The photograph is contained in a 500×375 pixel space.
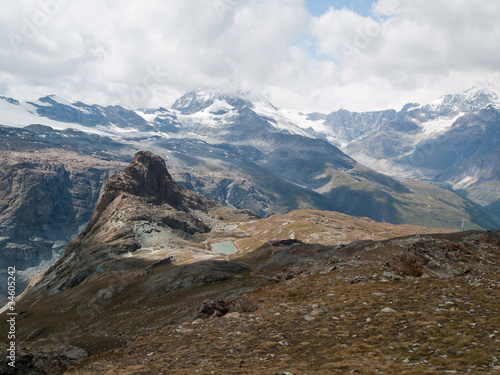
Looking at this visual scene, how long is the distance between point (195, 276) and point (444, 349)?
65.0 m

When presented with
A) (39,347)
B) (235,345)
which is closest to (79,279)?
(39,347)

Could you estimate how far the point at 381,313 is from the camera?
86.8 feet

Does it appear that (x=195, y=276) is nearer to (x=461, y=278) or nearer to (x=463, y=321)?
(x=461, y=278)

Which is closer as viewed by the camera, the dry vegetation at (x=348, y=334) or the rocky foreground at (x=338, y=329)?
the dry vegetation at (x=348, y=334)

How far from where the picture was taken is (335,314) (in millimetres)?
28516

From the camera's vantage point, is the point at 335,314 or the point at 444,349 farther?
the point at 335,314

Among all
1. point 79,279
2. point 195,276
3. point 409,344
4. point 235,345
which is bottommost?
point 79,279

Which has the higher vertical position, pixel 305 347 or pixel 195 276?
pixel 305 347

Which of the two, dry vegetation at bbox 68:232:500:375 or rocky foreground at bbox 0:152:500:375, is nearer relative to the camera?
dry vegetation at bbox 68:232:500:375

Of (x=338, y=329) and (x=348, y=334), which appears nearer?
(x=348, y=334)

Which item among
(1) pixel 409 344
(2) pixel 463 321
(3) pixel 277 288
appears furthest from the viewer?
(3) pixel 277 288

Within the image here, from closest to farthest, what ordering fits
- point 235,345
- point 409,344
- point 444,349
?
point 444,349, point 409,344, point 235,345

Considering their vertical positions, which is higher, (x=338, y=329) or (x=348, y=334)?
A: (x=348, y=334)

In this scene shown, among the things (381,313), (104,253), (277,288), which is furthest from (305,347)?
(104,253)
